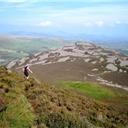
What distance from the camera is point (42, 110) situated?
75.5 ft

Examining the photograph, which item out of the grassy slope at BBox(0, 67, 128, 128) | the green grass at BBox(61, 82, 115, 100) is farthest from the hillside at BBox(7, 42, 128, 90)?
the grassy slope at BBox(0, 67, 128, 128)

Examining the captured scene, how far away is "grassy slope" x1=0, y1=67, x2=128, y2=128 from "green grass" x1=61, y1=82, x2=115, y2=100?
75.8 ft

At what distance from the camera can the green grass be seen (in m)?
59.4

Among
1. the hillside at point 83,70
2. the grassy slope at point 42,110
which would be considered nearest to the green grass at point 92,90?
the hillside at point 83,70

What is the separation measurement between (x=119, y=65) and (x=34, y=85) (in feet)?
202

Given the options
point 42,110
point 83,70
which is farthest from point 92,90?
point 42,110

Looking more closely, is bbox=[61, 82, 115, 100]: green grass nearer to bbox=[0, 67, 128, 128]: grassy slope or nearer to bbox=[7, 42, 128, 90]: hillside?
bbox=[7, 42, 128, 90]: hillside

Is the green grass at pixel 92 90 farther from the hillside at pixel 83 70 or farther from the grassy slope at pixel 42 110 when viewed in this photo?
the grassy slope at pixel 42 110

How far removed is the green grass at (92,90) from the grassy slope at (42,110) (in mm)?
23104

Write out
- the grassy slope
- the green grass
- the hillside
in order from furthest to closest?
1. the hillside
2. the green grass
3. the grassy slope

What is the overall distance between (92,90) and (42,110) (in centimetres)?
4005

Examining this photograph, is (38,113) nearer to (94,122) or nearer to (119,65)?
(94,122)

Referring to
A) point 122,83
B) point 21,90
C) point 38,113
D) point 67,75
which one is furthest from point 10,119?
point 67,75

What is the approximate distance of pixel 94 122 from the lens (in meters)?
28.2
